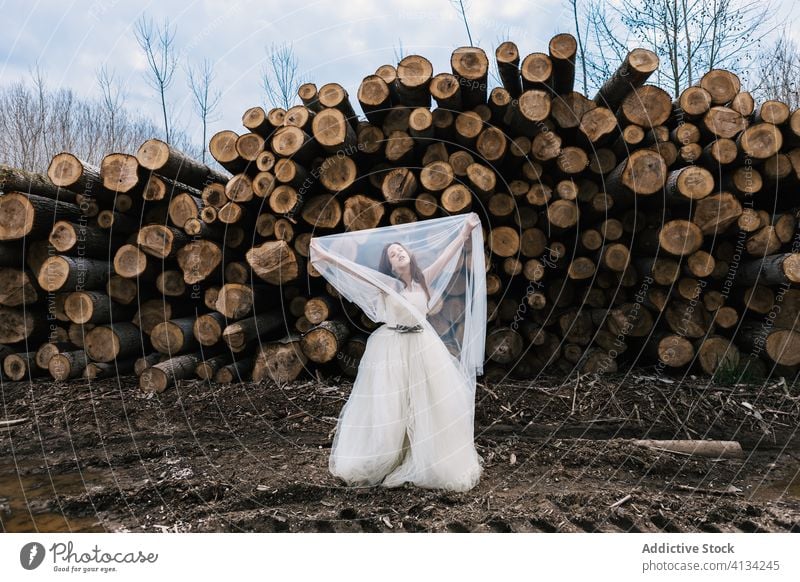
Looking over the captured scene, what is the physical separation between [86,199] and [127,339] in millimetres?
1272

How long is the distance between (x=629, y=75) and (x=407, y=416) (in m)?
3.14

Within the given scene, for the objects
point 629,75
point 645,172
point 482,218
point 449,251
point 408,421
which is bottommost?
point 408,421

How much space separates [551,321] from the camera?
16.2ft

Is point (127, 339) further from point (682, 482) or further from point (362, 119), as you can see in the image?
point (682, 482)

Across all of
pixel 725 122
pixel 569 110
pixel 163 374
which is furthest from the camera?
pixel 163 374

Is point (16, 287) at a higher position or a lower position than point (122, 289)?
higher

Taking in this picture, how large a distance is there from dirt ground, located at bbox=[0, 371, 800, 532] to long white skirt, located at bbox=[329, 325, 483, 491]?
0.13 metres

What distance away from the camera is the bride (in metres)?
3.25

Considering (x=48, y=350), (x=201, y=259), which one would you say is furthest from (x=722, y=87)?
(x=48, y=350)

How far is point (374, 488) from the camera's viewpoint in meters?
3.20

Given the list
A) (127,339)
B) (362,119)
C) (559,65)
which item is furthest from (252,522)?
(559,65)

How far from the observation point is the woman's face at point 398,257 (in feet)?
11.1

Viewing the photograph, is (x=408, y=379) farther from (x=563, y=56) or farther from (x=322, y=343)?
(x=563, y=56)

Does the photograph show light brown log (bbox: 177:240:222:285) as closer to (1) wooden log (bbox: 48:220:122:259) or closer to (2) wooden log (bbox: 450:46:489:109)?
(1) wooden log (bbox: 48:220:122:259)
